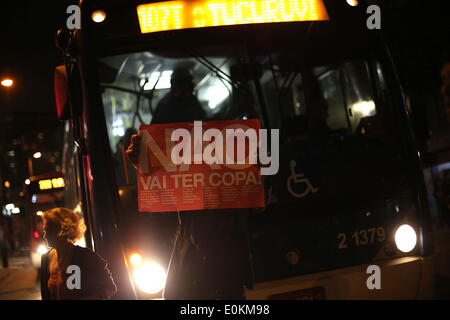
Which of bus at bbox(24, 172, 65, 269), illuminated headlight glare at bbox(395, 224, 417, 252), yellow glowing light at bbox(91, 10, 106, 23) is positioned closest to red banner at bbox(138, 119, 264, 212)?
yellow glowing light at bbox(91, 10, 106, 23)

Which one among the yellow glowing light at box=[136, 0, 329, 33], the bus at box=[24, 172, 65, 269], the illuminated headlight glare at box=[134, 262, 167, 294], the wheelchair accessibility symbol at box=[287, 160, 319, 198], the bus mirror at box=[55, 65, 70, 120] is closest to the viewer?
the illuminated headlight glare at box=[134, 262, 167, 294]

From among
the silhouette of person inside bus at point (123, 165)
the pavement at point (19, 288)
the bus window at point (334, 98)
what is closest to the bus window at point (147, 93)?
the silhouette of person inside bus at point (123, 165)

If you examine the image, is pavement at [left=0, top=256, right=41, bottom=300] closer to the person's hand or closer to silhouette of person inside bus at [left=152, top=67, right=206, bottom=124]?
silhouette of person inside bus at [left=152, top=67, right=206, bottom=124]

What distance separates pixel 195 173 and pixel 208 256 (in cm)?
67

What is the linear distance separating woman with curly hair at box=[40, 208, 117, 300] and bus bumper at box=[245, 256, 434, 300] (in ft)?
3.74

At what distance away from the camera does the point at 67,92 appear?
4281mm

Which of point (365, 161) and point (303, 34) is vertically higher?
point (303, 34)

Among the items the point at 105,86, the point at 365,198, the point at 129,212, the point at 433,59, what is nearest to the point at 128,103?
the point at 105,86

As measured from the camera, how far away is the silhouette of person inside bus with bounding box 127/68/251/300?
370 centimetres

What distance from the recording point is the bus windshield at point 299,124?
3.95 meters
